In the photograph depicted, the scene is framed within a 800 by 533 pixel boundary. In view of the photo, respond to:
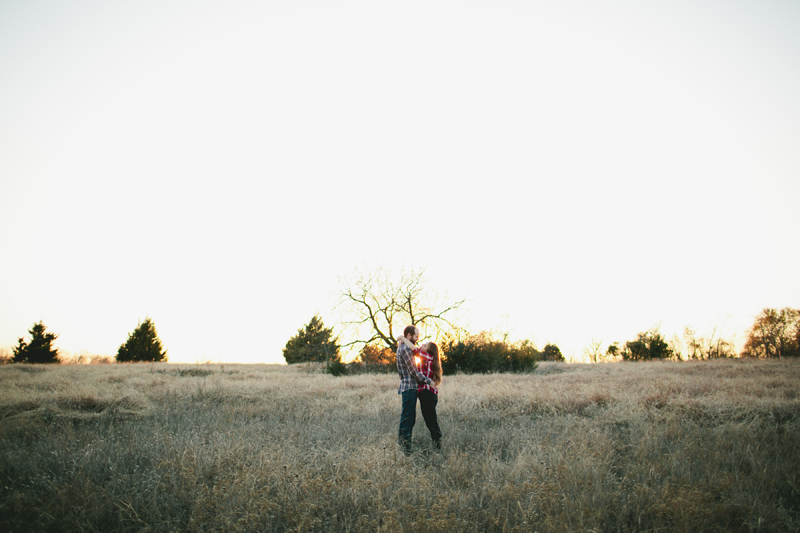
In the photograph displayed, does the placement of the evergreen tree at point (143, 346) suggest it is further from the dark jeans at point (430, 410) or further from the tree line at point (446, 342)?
the dark jeans at point (430, 410)

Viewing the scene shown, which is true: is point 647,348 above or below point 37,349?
below

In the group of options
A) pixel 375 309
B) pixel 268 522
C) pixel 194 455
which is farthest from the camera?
pixel 375 309

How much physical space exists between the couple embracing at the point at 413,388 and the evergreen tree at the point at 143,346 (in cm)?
3823

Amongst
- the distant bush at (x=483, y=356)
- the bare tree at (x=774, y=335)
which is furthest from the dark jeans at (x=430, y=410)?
the bare tree at (x=774, y=335)

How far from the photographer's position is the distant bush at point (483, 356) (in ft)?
72.0

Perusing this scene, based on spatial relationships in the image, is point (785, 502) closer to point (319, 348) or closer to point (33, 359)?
point (319, 348)

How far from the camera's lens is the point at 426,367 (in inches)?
232

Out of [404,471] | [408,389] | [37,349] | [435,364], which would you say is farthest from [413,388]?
[37,349]

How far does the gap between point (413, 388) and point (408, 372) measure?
0.88 ft

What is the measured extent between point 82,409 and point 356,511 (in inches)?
340

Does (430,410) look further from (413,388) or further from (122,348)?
(122,348)

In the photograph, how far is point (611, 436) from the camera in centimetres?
620

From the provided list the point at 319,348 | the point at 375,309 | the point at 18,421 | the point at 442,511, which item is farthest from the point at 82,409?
the point at 375,309

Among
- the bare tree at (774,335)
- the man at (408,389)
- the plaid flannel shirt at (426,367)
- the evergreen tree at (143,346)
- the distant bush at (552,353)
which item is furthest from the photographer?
the distant bush at (552,353)
